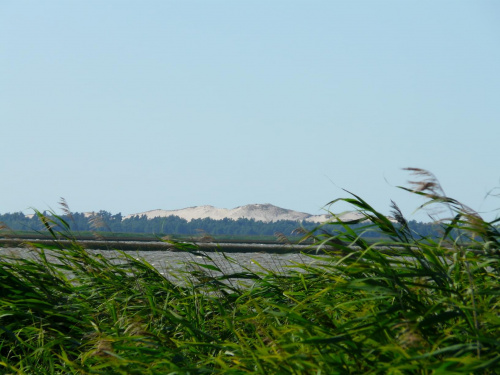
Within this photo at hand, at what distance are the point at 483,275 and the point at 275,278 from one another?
2301 millimetres

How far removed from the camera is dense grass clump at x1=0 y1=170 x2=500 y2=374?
12.6 ft

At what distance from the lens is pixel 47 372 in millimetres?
5488

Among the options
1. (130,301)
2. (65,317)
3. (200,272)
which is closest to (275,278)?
(200,272)

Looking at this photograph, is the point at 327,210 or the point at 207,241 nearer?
the point at 327,210

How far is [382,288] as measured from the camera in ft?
12.9

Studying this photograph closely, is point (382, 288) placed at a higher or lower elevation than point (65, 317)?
higher

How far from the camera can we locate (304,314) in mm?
5547

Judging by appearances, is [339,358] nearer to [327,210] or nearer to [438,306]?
[438,306]

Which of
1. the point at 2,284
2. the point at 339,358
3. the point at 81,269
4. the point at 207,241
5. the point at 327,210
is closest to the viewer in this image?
the point at 339,358

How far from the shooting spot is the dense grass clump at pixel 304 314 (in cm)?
384

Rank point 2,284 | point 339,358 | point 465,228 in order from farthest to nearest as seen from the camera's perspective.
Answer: point 2,284
point 465,228
point 339,358

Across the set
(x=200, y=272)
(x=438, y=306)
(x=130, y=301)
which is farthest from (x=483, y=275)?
(x=130, y=301)

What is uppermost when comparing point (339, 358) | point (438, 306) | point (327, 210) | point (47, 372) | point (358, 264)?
point (327, 210)

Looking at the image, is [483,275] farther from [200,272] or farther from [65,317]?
[65,317]
